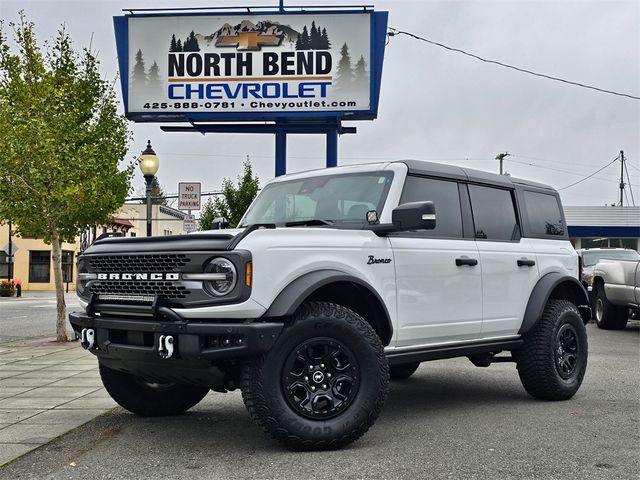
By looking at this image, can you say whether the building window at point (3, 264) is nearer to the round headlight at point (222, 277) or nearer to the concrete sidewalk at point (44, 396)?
the concrete sidewalk at point (44, 396)

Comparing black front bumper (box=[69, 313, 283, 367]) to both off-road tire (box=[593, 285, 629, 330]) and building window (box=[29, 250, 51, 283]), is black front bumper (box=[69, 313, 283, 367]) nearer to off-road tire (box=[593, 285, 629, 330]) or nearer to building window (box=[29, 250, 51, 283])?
off-road tire (box=[593, 285, 629, 330])

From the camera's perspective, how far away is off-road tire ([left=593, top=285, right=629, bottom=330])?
14.6m

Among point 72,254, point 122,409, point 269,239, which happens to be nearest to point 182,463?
point 269,239

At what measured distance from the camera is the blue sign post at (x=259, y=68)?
1730cm

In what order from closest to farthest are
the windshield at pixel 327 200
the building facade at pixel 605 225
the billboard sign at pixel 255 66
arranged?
the windshield at pixel 327 200, the billboard sign at pixel 255 66, the building facade at pixel 605 225

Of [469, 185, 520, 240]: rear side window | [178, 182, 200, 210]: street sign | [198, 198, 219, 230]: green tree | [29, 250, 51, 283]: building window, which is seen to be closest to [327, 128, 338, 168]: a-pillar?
[178, 182, 200, 210]: street sign

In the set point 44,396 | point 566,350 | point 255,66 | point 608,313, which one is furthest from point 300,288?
point 255,66

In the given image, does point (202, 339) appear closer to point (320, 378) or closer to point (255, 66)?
point (320, 378)

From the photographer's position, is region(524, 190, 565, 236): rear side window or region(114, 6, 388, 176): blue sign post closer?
region(524, 190, 565, 236): rear side window

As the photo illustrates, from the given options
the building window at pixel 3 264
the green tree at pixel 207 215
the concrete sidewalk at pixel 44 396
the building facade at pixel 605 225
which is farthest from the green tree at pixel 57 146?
the building window at pixel 3 264

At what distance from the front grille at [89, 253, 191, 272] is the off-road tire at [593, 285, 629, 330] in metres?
11.7

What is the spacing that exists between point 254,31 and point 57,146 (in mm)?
6690

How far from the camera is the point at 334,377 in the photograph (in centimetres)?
492

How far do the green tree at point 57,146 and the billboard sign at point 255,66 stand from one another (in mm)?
3448
